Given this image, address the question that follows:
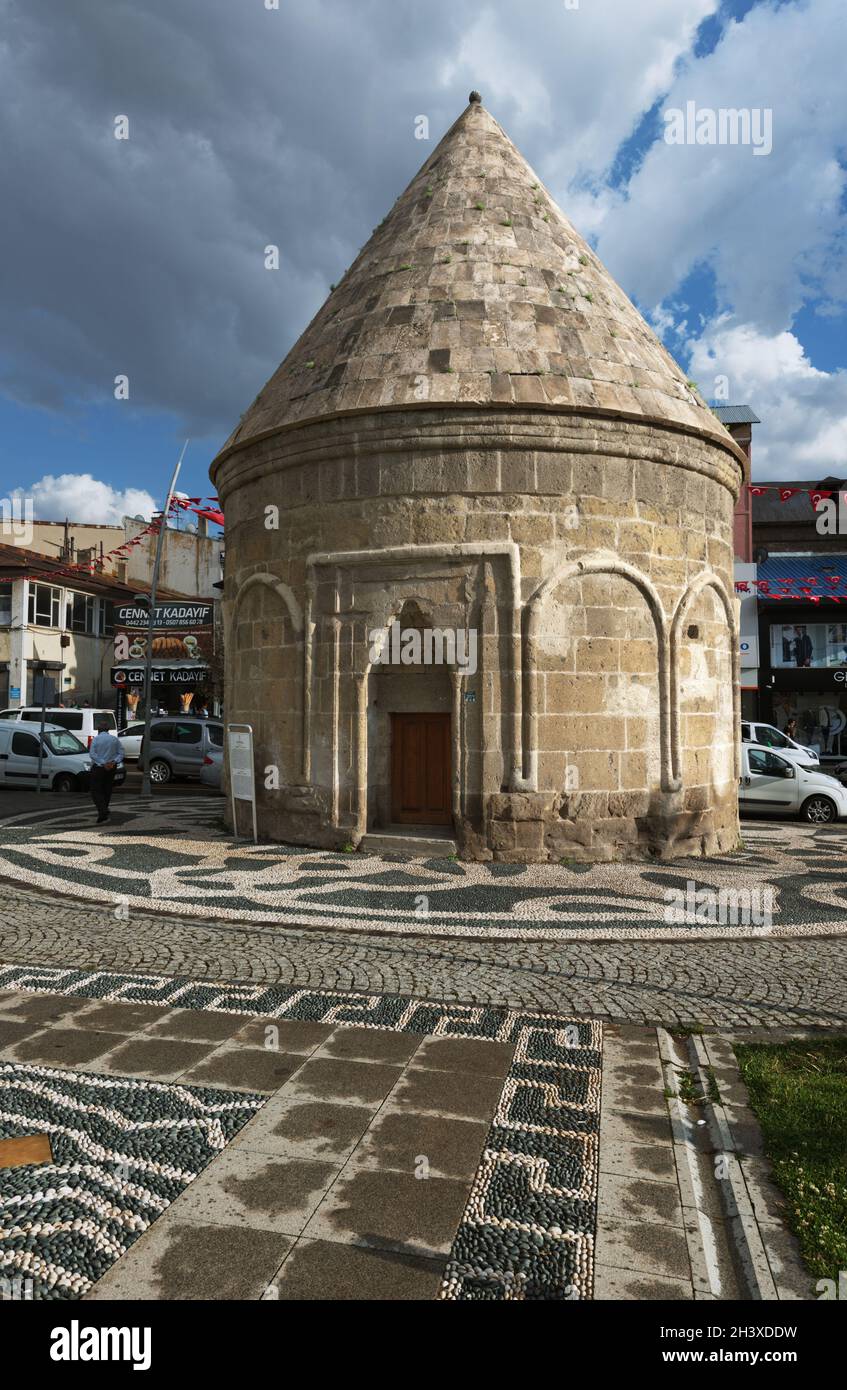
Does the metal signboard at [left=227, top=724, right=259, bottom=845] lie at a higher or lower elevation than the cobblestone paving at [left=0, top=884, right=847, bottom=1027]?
higher

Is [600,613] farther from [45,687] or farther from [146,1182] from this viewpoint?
[45,687]

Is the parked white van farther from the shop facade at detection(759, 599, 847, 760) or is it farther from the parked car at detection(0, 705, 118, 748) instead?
the shop facade at detection(759, 599, 847, 760)

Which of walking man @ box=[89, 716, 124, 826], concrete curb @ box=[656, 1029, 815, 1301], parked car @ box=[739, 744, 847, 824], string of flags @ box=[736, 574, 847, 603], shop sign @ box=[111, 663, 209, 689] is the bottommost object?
concrete curb @ box=[656, 1029, 815, 1301]

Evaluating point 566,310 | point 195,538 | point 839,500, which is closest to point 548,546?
point 566,310

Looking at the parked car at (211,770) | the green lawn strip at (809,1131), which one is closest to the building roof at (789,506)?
the parked car at (211,770)

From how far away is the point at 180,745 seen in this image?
22859 mm

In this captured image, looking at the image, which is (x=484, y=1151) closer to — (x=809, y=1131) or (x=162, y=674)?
(x=809, y=1131)

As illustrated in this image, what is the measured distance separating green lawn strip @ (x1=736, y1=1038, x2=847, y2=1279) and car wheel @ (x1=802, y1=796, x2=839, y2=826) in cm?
1260

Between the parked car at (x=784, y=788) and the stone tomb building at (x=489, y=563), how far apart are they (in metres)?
4.69

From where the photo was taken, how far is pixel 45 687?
748 inches

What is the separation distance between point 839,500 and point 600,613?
24.7m

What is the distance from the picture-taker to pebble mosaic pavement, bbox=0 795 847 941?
826cm

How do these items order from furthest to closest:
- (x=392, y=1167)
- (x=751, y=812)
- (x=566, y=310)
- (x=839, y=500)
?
(x=839, y=500), (x=751, y=812), (x=566, y=310), (x=392, y=1167)

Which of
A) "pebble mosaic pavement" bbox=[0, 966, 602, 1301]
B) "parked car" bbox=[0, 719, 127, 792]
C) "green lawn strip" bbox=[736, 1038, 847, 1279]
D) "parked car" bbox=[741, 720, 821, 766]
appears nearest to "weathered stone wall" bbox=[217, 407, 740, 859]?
"pebble mosaic pavement" bbox=[0, 966, 602, 1301]
